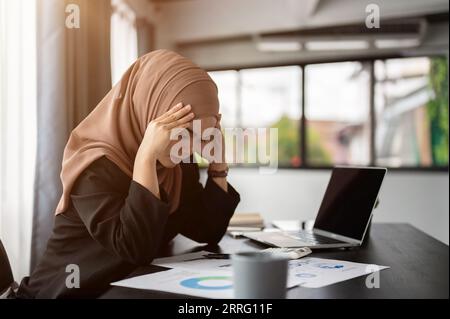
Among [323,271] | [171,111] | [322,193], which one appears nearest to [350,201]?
[323,271]

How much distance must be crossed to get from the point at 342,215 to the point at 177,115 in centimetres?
56

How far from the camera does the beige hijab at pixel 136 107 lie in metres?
1.06

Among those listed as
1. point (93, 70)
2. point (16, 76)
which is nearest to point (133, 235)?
point (16, 76)

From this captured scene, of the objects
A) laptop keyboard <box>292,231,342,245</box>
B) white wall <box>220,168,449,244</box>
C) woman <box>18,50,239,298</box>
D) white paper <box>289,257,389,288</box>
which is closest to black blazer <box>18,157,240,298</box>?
woman <box>18,50,239,298</box>

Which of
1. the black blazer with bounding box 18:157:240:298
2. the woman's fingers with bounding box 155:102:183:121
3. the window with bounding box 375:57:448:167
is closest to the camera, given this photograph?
the black blazer with bounding box 18:157:240:298

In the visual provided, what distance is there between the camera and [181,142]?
3.53 ft

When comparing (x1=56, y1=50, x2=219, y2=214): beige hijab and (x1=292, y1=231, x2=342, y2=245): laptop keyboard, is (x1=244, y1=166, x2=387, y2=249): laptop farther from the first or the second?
(x1=56, y1=50, x2=219, y2=214): beige hijab

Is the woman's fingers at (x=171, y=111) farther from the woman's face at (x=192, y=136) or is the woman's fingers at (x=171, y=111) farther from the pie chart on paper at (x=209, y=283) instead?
the pie chart on paper at (x=209, y=283)

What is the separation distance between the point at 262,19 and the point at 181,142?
10.7 ft

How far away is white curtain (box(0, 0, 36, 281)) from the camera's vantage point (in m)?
1.84

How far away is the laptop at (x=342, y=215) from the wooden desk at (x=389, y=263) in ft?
0.14

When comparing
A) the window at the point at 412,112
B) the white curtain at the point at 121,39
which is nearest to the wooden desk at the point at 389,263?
the white curtain at the point at 121,39

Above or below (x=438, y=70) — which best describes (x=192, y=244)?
below
